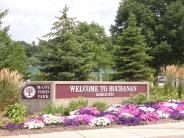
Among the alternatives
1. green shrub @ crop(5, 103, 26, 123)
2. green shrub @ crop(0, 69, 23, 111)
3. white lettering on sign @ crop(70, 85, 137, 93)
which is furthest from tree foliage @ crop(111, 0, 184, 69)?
green shrub @ crop(5, 103, 26, 123)

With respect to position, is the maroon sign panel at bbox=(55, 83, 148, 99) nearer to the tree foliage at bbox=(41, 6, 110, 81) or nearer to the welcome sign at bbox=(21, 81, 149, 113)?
the welcome sign at bbox=(21, 81, 149, 113)

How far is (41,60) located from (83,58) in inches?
88.4

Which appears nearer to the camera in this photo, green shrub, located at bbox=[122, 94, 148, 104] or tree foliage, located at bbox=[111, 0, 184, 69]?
green shrub, located at bbox=[122, 94, 148, 104]

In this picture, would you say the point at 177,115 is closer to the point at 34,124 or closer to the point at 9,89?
the point at 34,124

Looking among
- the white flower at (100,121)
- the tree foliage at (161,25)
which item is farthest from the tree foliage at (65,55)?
the tree foliage at (161,25)

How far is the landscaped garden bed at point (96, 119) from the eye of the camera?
13.7 metres

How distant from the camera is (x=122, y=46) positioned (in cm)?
3184

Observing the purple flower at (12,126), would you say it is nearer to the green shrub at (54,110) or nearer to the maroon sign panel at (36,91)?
the green shrub at (54,110)

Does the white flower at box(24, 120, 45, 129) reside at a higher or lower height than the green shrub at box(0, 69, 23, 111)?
lower

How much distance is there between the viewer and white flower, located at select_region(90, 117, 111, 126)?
1439 centimetres

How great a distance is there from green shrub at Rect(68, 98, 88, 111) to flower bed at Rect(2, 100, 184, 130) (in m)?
0.88

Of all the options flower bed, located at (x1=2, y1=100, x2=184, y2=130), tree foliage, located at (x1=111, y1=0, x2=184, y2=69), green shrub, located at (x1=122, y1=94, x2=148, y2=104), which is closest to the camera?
flower bed, located at (x1=2, y1=100, x2=184, y2=130)

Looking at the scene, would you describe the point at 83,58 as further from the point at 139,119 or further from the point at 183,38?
the point at 183,38

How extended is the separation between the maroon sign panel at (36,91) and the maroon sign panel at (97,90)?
1.30 ft
